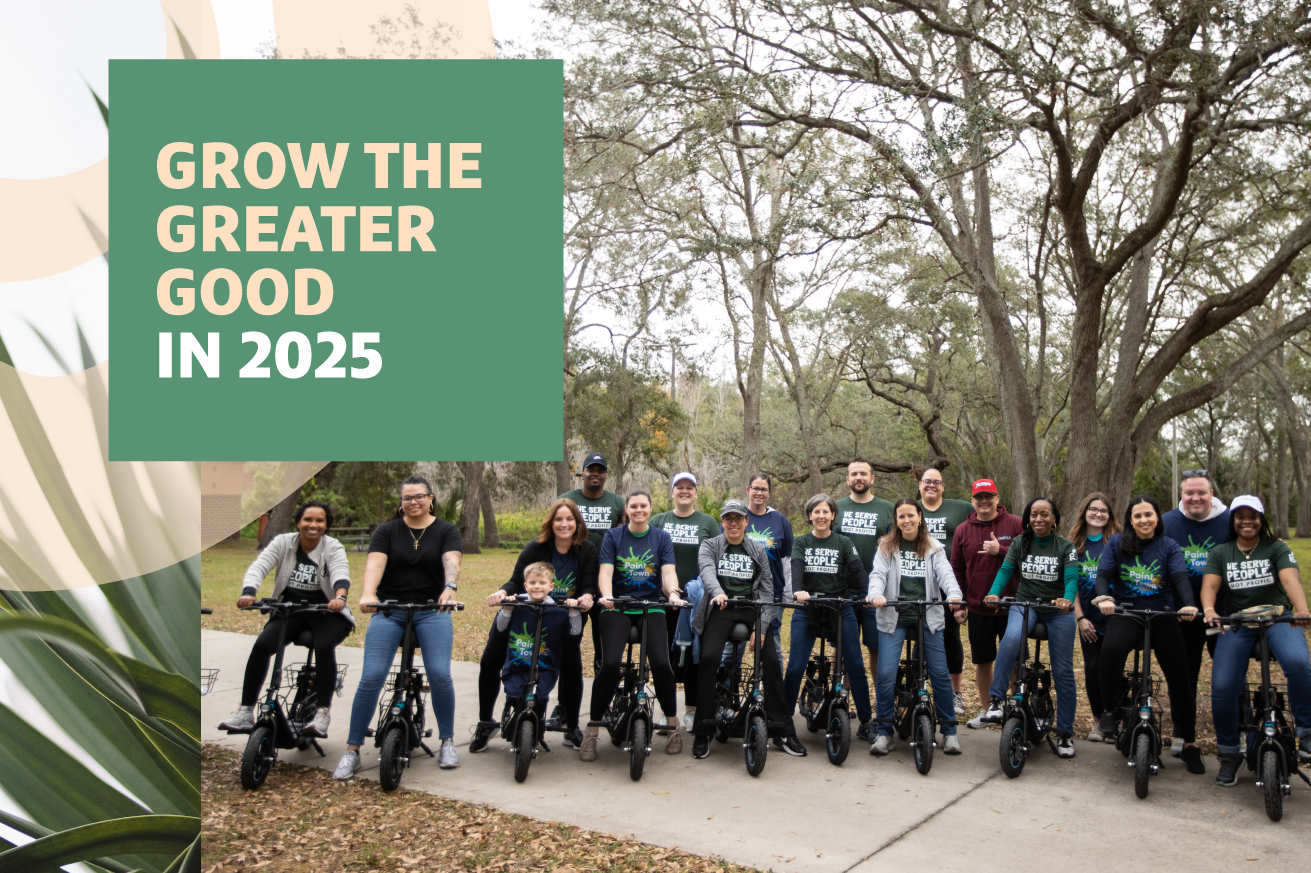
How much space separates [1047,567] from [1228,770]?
61.2 inches

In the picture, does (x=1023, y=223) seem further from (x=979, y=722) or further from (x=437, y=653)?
(x=437, y=653)

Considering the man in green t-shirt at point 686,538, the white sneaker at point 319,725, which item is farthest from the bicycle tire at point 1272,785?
the white sneaker at point 319,725

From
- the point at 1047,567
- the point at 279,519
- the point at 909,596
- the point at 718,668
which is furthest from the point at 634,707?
the point at 279,519

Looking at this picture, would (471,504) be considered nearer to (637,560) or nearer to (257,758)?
(637,560)

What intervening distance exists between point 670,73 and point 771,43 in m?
1.41

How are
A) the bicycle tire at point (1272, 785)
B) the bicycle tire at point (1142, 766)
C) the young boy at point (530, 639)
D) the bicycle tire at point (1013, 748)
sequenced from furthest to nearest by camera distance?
the young boy at point (530, 639)
the bicycle tire at point (1013, 748)
the bicycle tire at point (1142, 766)
the bicycle tire at point (1272, 785)

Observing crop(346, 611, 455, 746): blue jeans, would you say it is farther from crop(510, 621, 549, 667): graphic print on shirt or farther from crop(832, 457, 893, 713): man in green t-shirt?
crop(832, 457, 893, 713): man in green t-shirt

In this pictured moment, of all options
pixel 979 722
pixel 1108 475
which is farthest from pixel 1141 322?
pixel 979 722

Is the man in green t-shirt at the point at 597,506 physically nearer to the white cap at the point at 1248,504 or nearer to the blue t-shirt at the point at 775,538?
the blue t-shirt at the point at 775,538

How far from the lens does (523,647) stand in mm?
6555

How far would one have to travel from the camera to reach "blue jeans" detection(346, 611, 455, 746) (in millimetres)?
6051

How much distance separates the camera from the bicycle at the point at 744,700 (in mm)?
6184

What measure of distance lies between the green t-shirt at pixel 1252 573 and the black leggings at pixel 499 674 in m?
3.99

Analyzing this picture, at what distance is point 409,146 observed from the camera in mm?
3654
